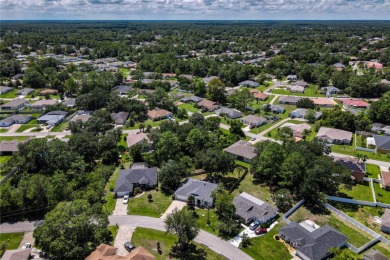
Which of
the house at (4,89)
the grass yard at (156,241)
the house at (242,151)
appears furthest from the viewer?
the house at (4,89)

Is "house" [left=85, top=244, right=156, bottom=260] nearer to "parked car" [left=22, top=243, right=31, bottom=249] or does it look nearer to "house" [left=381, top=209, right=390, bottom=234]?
"parked car" [left=22, top=243, right=31, bottom=249]

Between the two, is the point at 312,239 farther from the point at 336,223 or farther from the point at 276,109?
the point at 276,109

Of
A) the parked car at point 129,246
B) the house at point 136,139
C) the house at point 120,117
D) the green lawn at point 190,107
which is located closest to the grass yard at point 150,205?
the parked car at point 129,246

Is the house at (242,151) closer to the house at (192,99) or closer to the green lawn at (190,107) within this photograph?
the green lawn at (190,107)

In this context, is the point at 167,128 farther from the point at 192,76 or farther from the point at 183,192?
the point at 192,76

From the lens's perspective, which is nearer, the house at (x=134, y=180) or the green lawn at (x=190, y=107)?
the house at (x=134, y=180)
